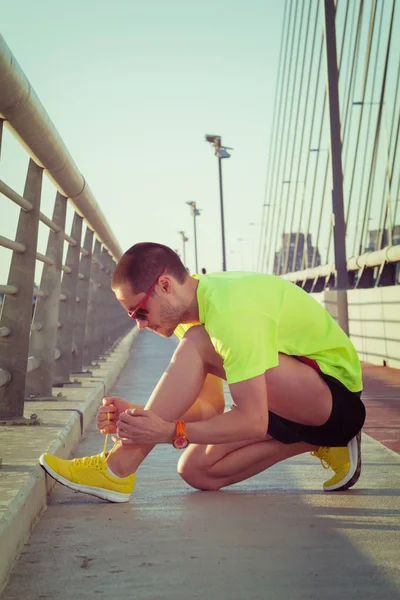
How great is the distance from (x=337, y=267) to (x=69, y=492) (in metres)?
10.8

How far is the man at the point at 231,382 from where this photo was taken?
304 centimetres

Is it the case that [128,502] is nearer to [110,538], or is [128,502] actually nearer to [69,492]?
[69,492]

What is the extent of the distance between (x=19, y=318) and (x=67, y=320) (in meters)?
2.33

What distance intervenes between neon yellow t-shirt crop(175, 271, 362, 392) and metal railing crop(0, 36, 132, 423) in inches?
50.2

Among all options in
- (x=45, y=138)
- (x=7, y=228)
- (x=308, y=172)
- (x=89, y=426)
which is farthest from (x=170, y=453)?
(x=308, y=172)

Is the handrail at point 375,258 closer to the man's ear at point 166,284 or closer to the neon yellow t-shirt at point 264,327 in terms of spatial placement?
the neon yellow t-shirt at point 264,327

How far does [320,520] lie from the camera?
3088 millimetres

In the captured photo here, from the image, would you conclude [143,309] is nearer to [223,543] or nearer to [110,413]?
[110,413]

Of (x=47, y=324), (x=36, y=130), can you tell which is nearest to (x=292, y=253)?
(x=47, y=324)

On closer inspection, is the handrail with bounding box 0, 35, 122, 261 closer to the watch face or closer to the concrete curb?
the concrete curb

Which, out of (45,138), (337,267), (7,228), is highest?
(337,267)

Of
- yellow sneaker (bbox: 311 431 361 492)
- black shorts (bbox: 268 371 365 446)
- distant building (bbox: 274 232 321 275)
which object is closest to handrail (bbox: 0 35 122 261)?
black shorts (bbox: 268 371 365 446)

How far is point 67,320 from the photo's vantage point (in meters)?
7.13

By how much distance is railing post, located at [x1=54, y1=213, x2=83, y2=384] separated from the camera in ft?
23.2
